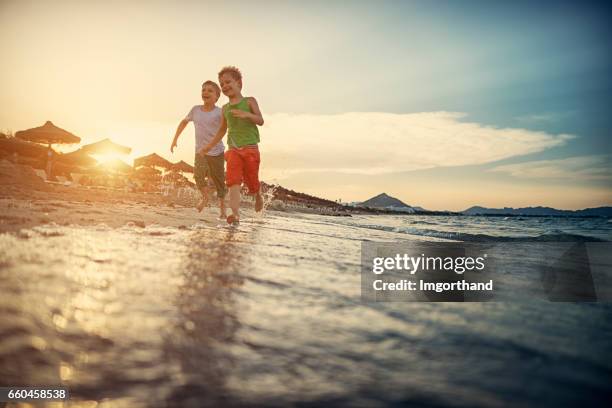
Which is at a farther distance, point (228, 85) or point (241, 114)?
Result: point (228, 85)

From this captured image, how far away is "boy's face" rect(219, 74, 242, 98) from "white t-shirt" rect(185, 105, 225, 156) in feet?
4.21

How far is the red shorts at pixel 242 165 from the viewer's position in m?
5.03

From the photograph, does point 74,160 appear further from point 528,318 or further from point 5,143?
point 528,318

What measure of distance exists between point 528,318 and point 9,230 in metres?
2.89

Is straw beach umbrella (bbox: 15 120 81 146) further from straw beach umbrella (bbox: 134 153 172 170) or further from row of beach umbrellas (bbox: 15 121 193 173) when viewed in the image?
straw beach umbrella (bbox: 134 153 172 170)

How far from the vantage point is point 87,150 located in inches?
819

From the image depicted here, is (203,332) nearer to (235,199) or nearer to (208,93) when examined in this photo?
(235,199)

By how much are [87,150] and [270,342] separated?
79.8ft

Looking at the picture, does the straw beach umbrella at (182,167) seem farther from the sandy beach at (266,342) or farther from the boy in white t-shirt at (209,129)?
the sandy beach at (266,342)

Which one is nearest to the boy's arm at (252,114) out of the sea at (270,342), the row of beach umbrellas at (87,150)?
the sea at (270,342)

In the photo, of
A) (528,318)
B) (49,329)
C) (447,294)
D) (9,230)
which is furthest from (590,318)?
(9,230)

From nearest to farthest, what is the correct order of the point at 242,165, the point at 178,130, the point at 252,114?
the point at 252,114
the point at 242,165
the point at 178,130

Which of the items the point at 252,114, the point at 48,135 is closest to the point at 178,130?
the point at 252,114

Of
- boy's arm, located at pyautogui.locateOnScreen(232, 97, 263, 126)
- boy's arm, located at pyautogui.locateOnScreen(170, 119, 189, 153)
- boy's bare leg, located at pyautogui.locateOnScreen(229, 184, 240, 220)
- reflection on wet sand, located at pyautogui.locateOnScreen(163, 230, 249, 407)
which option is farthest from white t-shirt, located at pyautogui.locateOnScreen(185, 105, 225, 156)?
reflection on wet sand, located at pyautogui.locateOnScreen(163, 230, 249, 407)
